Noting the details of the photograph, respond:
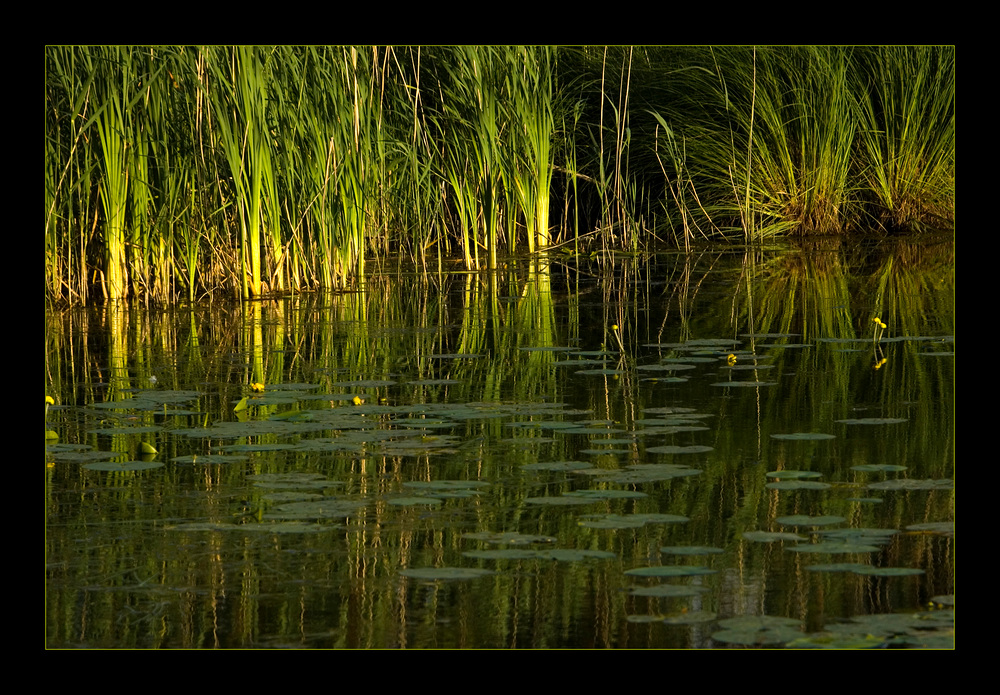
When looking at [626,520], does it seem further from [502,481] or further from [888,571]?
[888,571]

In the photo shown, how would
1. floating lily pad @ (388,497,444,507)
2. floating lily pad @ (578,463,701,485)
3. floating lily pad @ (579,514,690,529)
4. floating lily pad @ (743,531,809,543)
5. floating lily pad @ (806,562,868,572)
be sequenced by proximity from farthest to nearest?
floating lily pad @ (578,463,701,485) → floating lily pad @ (388,497,444,507) → floating lily pad @ (579,514,690,529) → floating lily pad @ (743,531,809,543) → floating lily pad @ (806,562,868,572)

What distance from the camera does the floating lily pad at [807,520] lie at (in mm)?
3684

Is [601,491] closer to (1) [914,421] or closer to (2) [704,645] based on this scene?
(2) [704,645]

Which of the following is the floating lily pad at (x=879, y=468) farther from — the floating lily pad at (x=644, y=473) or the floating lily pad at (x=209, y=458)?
the floating lily pad at (x=209, y=458)

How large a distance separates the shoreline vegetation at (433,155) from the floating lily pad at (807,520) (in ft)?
14.3

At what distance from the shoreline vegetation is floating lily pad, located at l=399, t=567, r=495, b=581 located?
413cm

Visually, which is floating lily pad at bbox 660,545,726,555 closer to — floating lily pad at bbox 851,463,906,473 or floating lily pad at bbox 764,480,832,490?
floating lily pad at bbox 764,480,832,490

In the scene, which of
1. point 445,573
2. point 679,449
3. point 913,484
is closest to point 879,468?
point 913,484

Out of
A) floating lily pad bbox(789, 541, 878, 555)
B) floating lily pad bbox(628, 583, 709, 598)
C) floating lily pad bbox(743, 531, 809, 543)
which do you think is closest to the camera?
floating lily pad bbox(628, 583, 709, 598)

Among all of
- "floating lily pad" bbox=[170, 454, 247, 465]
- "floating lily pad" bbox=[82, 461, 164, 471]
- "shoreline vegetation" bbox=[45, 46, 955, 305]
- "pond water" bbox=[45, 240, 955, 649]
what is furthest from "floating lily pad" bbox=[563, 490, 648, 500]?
"shoreline vegetation" bbox=[45, 46, 955, 305]

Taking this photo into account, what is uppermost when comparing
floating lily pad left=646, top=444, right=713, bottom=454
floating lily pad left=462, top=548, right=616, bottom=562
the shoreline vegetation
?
the shoreline vegetation

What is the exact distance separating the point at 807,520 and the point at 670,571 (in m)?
0.52

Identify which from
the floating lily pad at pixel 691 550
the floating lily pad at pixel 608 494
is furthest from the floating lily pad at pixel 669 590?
the floating lily pad at pixel 608 494

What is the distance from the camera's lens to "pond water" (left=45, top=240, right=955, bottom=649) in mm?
3148
